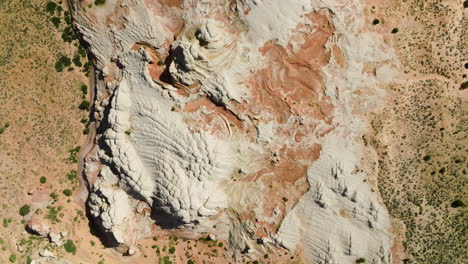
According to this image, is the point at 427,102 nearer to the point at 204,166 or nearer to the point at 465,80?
the point at 465,80

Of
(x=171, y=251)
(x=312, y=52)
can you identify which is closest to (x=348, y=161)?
(x=312, y=52)

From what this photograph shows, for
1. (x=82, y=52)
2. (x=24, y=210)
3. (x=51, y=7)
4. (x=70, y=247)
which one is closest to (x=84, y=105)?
(x=82, y=52)

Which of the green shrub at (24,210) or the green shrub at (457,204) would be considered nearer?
the green shrub at (457,204)

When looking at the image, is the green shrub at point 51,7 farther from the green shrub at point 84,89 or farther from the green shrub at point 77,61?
the green shrub at point 84,89

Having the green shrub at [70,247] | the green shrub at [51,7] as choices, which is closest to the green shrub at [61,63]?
the green shrub at [51,7]

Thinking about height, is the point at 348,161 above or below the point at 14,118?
above

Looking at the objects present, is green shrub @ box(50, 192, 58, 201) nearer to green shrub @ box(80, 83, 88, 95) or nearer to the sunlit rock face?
the sunlit rock face

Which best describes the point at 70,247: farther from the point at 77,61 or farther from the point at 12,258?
the point at 77,61
